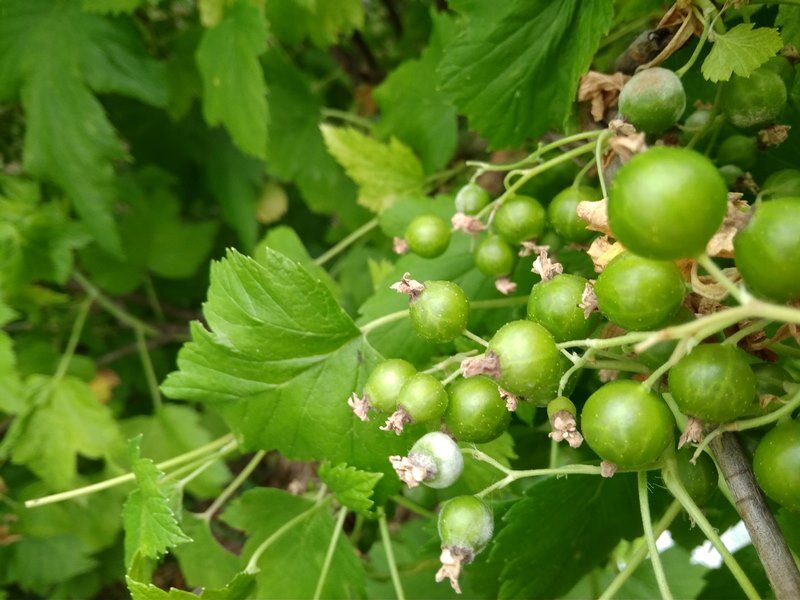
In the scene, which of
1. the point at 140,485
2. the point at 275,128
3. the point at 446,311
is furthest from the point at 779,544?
the point at 275,128

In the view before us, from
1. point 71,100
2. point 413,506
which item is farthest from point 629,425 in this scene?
point 71,100

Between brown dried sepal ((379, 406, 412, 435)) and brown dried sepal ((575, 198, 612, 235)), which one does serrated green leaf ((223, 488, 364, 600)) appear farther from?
brown dried sepal ((575, 198, 612, 235))

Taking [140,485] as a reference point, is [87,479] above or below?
below

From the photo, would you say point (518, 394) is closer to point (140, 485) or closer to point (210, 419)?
point (140, 485)

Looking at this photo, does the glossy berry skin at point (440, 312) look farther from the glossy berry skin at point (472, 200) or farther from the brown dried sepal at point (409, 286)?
the glossy berry skin at point (472, 200)

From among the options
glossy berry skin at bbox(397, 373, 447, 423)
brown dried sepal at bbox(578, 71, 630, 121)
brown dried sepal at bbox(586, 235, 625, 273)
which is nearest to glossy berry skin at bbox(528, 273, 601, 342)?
brown dried sepal at bbox(586, 235, 625, 273)

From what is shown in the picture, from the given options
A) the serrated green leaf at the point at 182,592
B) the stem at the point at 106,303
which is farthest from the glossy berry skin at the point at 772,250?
the stem at the point at 106,303

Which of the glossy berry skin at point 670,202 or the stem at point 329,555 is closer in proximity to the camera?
the glossy berry skin at point 670,202
